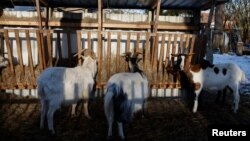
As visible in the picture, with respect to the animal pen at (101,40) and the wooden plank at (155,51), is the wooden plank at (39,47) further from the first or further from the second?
the wooden plank at (155,51)

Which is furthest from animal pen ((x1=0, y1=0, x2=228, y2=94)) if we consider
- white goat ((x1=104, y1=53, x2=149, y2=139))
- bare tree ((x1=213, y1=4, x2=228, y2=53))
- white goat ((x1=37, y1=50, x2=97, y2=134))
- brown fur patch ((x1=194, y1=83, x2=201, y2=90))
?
bare tree ((x1=213, y1=4, x2=228, y2=53))

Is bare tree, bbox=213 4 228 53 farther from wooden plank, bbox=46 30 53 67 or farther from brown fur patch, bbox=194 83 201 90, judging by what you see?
wooden plank, bbox=46 30 53 67

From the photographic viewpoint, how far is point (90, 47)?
9.80m

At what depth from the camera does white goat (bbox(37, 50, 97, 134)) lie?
23.2 ft

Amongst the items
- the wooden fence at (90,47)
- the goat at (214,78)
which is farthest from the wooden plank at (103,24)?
the goat at (214,78)

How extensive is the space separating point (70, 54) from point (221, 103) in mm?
4474

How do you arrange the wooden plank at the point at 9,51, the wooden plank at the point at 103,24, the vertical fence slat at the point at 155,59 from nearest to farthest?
1. the wooden plank at the point at 9,51
2. the vertical fence slat at the point at 155,59
3. the wooden plank at the point at 103,24

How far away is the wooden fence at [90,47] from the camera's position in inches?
383

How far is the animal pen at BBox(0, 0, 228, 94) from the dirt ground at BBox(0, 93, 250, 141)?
0.85m

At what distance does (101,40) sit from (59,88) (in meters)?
3.08

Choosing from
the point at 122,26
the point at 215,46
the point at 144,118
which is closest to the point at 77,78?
the point at 144,118

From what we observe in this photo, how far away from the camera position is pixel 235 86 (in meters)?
9.05

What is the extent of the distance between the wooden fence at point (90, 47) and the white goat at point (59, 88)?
2016mm

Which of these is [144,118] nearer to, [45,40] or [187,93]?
[187,93]
